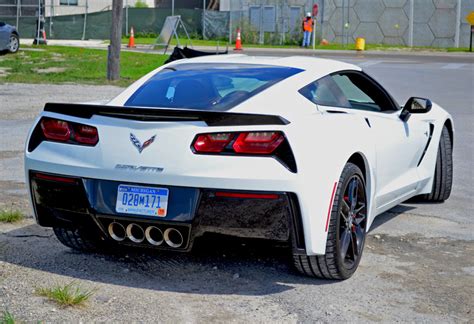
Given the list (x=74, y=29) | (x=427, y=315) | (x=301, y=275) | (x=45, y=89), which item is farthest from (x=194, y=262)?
(x=74, y=29)

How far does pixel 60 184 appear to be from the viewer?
5562 millimetres

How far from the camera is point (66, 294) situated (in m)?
4.95

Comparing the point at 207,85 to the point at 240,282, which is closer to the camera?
the point at 240,282

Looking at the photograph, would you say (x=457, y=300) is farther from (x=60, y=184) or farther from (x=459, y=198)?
(x=459, y=198)

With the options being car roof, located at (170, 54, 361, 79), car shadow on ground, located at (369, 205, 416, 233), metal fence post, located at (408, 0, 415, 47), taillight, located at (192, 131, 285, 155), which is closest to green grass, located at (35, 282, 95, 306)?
taillight, located at (192, 131, 285, 155)

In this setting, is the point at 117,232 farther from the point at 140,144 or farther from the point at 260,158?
the point at 260,158

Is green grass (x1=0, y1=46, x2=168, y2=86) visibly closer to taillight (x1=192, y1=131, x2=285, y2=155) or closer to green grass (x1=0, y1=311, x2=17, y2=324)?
taillight (x1=192, y1=131, x2=285, y2=155)

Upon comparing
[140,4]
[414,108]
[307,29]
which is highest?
[140,4]

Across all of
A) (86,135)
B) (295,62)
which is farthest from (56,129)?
(295,62)

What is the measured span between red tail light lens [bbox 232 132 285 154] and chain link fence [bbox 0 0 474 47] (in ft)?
148

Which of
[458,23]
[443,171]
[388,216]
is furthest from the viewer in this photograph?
[458,23]

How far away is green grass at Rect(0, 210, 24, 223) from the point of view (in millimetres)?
6970

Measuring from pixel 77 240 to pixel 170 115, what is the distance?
1270 millimetres

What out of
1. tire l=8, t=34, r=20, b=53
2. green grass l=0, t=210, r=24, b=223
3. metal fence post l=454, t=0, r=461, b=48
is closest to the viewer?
green grass l=0, t=210, r=24, b=223
